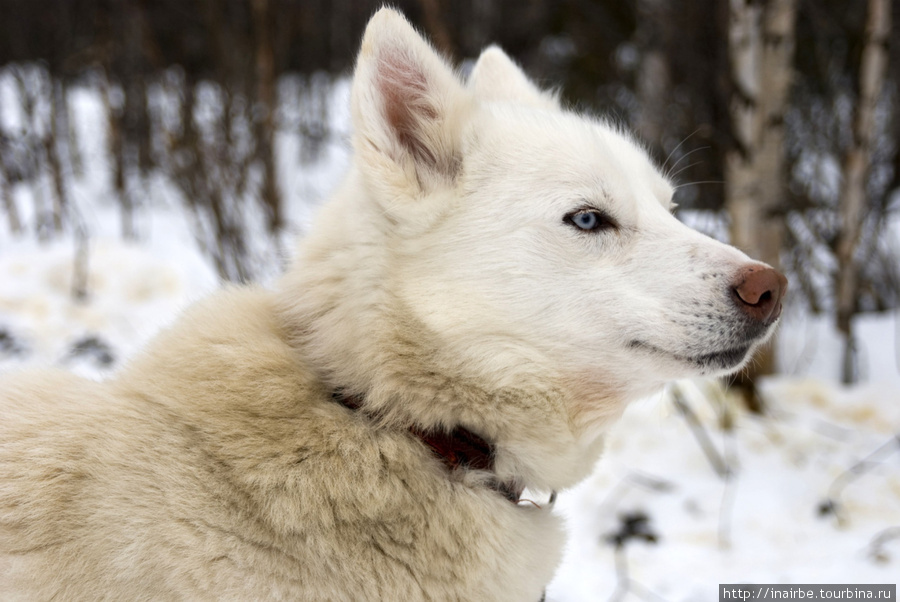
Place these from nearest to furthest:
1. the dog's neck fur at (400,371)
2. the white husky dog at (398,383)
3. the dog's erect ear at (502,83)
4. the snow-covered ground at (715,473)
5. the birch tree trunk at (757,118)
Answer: the white husky dog at (398,383) < the dog's neck fur at (400,371) < the dog's erect ear at (502,83) < the snow-covered ground at (715,473) < the birch tree trunk at (757,118)

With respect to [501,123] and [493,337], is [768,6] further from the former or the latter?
[493,337]

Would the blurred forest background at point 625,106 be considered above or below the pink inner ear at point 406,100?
below

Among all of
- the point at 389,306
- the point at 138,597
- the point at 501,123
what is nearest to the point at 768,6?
the point at 501,123

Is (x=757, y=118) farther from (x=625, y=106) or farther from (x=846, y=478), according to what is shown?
(x=625, y=106)

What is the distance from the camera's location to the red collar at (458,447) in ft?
5.84

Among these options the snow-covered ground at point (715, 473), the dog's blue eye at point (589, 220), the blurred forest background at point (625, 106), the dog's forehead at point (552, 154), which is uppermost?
the dog's forehead at point (552, 154)

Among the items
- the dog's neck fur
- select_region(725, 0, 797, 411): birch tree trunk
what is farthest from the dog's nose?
select_region(725, 0, 797, 411): birch tree trunk

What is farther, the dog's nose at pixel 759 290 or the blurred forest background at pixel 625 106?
the blurred forest background at pixel 625 106

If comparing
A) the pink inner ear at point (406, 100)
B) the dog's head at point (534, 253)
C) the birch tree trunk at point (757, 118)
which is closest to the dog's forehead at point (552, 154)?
the dog's head at point (534, 253)

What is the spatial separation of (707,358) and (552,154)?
722mm

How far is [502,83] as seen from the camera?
104 inches

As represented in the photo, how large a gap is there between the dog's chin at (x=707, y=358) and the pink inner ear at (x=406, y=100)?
0.83 m

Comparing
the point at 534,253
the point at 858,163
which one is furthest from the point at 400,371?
the point at 858,163

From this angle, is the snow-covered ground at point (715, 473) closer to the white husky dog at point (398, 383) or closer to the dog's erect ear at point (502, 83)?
the white husky dog at point (398, 383)
